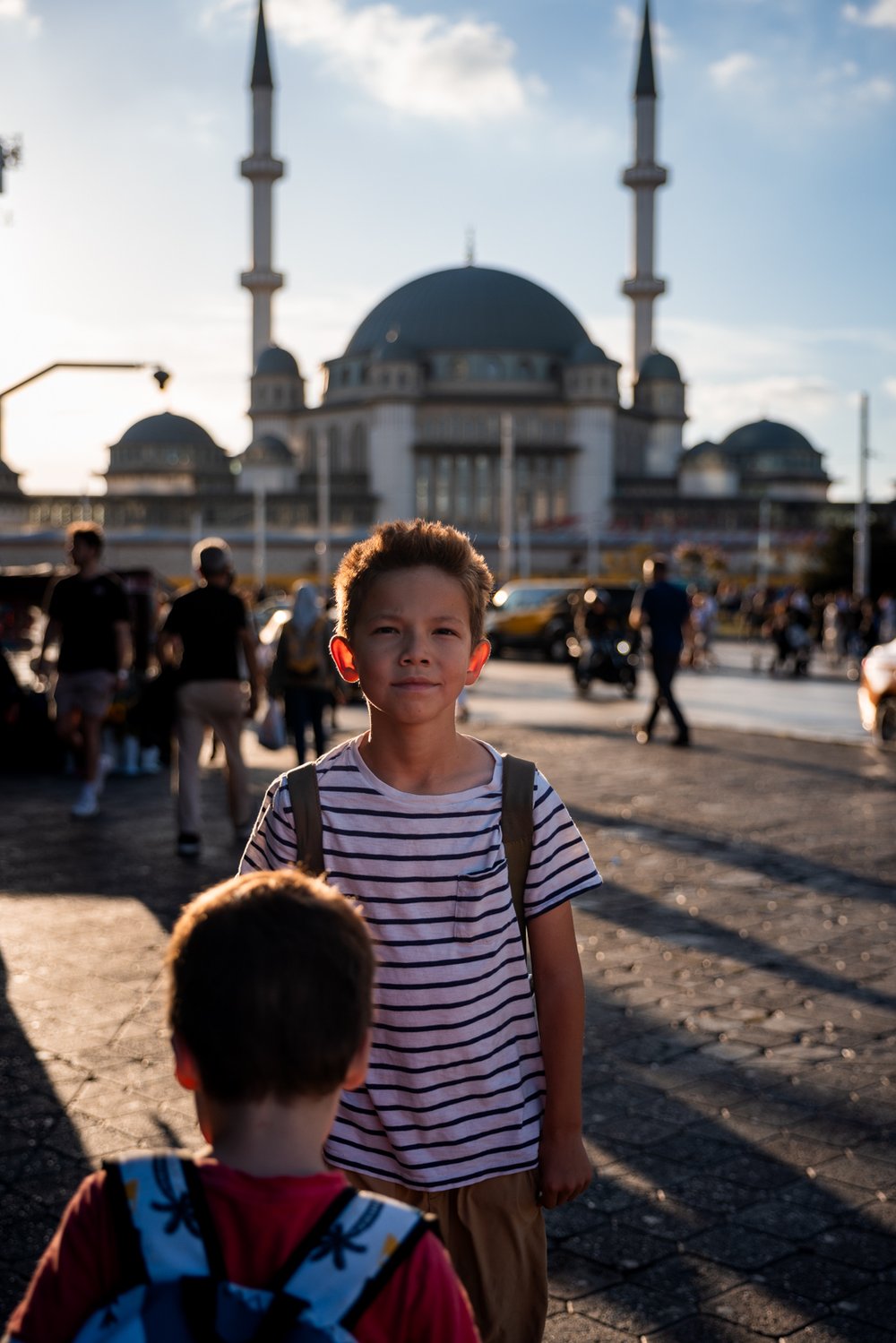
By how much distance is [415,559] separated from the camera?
7.43 ft

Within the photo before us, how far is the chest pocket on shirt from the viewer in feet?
7.17

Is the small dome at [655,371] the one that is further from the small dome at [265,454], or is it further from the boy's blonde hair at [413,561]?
the boy's blonde hair at [413,561]

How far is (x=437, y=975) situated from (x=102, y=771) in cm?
913

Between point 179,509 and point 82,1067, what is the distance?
85.9 meters

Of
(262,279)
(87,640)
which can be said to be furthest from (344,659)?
(262,279)

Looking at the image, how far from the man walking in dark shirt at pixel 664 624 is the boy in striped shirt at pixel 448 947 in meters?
11.5

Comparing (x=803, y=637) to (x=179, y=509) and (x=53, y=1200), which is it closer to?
(x=53, y=1200)

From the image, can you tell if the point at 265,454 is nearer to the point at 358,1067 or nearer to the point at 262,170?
the point at 262,170

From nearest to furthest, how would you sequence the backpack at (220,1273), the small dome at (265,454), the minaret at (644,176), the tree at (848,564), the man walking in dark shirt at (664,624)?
the backpack at (220,1273), the man walking in dark shirt at (664,624), the tree at (848,564), the minaret at (644,176), the small dome at (265,454)

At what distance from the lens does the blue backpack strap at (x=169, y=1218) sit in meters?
1.44

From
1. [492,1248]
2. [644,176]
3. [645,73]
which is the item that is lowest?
[492,1248]

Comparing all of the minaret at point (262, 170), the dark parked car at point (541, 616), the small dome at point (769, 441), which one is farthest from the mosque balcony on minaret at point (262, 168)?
the dark parked car at point (541, 616)

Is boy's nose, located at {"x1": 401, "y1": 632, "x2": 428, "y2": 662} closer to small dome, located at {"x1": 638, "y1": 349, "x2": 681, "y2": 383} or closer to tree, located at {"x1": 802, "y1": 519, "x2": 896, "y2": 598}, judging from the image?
tree, located at {"x1": 802, "y1": 519, "x2": 896, "y2": 598}

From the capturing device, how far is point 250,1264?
1451 millimetres
